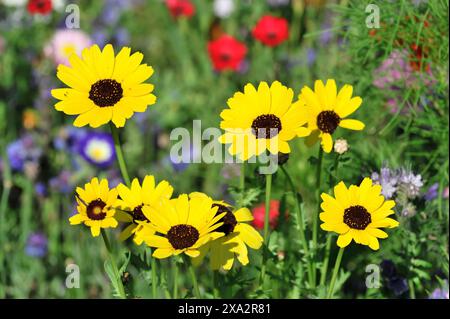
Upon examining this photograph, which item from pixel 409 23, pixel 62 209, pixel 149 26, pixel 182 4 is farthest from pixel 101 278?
pixel 149 26

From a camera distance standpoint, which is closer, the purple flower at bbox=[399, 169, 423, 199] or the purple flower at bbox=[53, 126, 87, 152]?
the purple flower at bbox=[399, 169, 423, 199]

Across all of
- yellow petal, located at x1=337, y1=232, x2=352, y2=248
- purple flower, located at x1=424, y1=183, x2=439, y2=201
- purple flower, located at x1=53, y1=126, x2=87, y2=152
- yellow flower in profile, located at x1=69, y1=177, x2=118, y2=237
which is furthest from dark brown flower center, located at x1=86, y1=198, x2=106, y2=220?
purple flower, located at x1=53, y1=126, x2=87, y2=152

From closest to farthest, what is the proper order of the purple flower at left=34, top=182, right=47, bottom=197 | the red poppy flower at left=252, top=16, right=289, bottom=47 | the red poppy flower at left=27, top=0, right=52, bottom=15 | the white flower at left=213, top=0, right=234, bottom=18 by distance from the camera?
the purple flower at left=34, top=182, right=47, bottom=197 → the red poppy flower at left=27, top=0, right=52, bottom=15 → the red poppy flower at left=252, top=16, right=289, bottom=47 → the white flower at left=213, top=0, right=234, bottom=18

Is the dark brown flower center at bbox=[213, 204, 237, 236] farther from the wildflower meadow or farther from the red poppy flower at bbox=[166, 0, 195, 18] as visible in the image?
the red poppy flower at bbox=[166, 0, 195, 18]

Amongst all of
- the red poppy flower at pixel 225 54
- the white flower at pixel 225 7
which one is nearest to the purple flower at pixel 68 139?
the red poppy flower at pixel 225 54

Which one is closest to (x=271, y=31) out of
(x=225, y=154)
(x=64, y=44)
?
(x=64, y=44)

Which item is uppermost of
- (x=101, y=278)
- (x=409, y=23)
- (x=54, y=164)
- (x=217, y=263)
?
(x=409, y=23)
